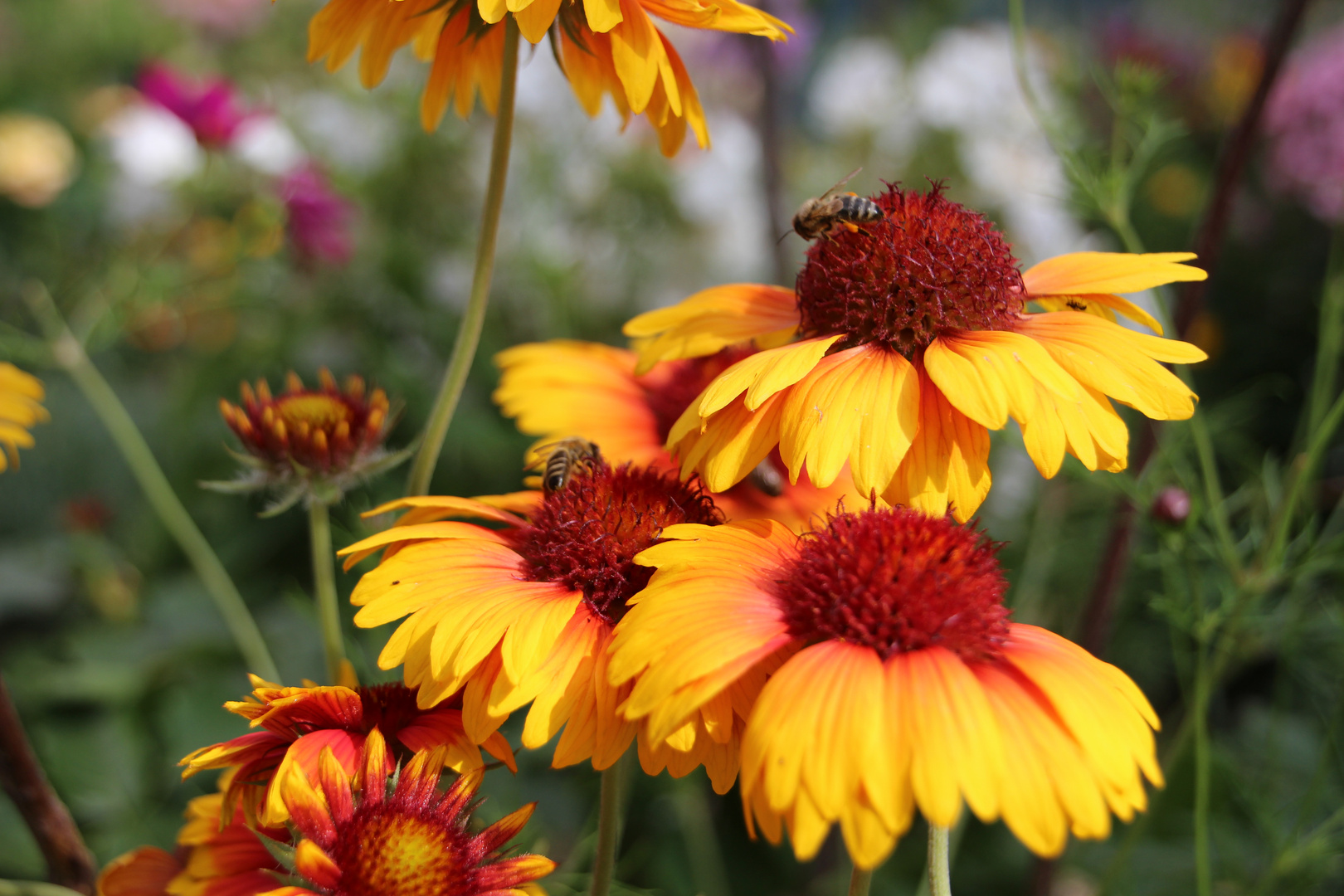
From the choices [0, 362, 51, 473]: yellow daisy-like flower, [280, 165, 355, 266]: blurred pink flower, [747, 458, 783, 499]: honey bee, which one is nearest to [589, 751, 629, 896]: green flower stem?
[747, 458, 783, 499]: honey bee

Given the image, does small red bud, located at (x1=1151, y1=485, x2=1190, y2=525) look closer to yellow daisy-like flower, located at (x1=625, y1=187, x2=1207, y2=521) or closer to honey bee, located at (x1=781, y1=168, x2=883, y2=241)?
yellow daisy-like flower, located at (x1=625, y1=187, x2=1207, y2=521)

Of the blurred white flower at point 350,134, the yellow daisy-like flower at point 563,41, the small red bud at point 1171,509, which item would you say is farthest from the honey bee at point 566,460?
the blurred white flower at point 350,134

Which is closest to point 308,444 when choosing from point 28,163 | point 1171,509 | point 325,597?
point 325,597

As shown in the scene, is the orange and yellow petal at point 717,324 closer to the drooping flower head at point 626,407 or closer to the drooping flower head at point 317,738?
the drooping flower head at point 626,407

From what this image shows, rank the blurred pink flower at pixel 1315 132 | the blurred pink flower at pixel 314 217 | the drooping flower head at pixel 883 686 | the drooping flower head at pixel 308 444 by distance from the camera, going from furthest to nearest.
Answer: the blurred pink flower at pixel 1315 132
the blurred pink flower at pixel 314 217
the drooping flower head at pixel 308 444
the drooping flower head at pixel 883 686

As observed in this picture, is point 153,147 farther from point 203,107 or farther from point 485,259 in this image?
point 485,259

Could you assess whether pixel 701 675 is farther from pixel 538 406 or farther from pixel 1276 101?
pixel 1276 101

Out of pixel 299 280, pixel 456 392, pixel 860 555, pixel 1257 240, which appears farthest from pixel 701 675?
pixel 1257 240
